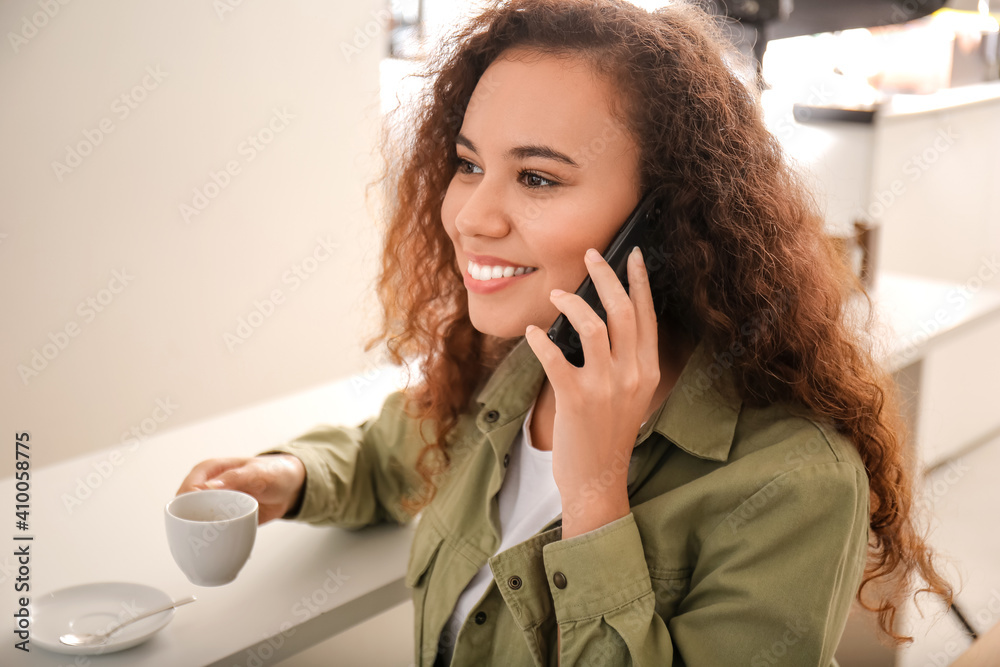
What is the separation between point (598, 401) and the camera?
0.91m

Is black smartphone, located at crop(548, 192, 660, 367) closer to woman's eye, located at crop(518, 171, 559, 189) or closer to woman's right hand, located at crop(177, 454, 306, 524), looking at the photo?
woman's eye, located at crop(518, 171, 559, 189)

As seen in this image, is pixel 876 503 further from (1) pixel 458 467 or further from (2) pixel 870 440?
(1) pixel 458 467

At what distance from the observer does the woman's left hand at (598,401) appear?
0.91 m

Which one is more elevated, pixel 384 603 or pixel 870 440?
pixel 870 440

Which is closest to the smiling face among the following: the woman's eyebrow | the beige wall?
the woman's eyebrow

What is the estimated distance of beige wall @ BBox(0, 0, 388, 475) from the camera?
7.42 ft

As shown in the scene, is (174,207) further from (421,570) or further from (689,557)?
(689,557)

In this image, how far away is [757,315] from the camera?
1.00 meters

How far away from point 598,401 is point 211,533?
1.41ft

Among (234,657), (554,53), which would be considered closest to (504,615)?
(234,657)

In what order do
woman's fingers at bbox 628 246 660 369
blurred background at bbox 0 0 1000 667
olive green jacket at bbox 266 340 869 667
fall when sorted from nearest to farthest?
olive green jacket at bbox 266 340 869 667 < woman's fingers at bbox 628 246 660 369 < blurred background at bbox 0 0 1000 667

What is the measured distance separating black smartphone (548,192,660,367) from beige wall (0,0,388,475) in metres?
1.42

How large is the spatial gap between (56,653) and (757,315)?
0.83 m

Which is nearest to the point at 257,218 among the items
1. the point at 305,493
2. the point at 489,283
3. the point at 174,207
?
the point at 174,207
